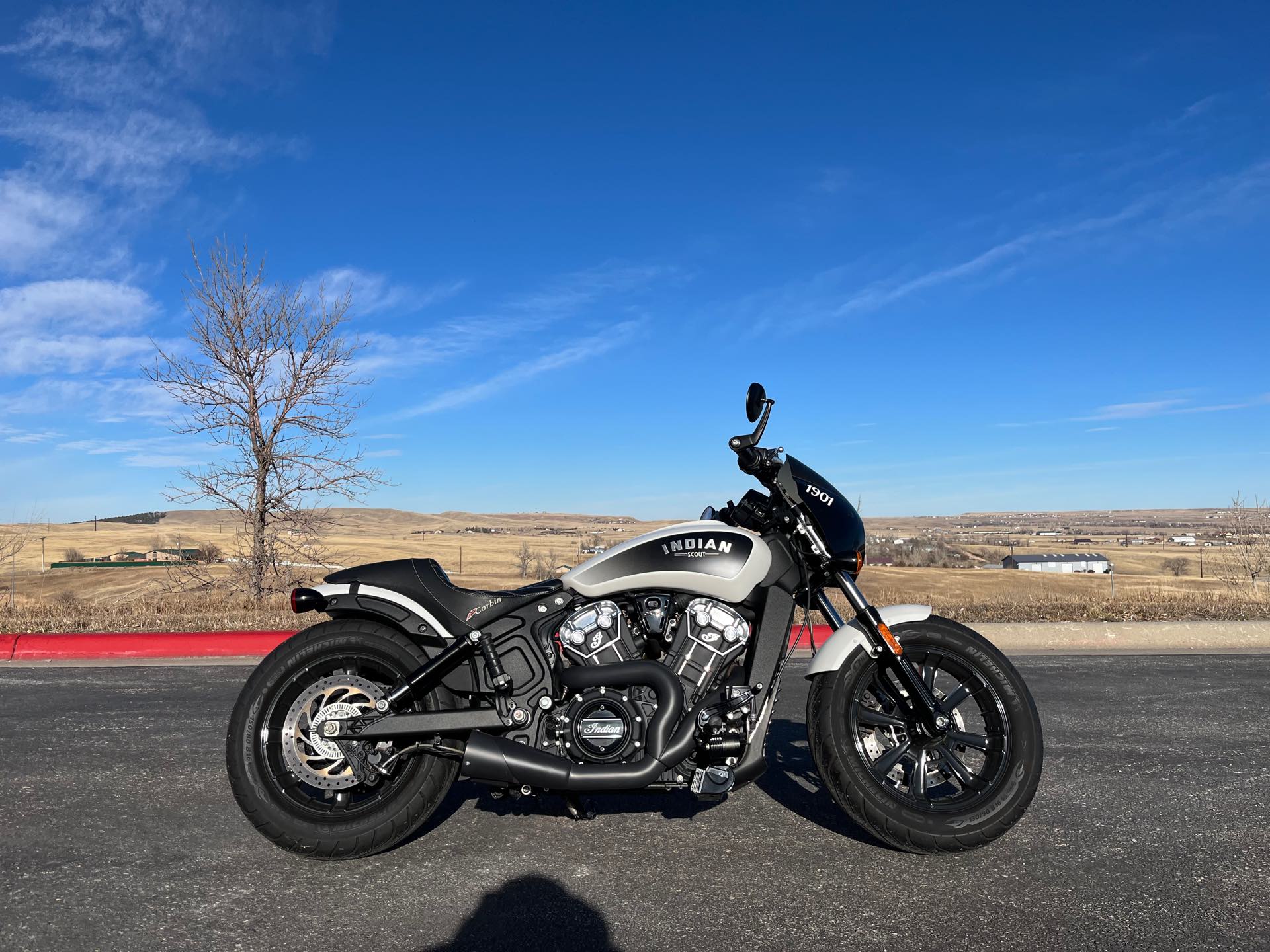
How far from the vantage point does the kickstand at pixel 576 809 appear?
365 centimetres

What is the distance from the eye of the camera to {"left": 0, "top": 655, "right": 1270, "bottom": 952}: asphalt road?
2.93 m

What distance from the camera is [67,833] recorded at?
3.84 metres

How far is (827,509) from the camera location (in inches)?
156

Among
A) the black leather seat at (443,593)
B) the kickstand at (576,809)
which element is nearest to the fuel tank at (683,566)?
Answer: the black leather seat at (443,593)

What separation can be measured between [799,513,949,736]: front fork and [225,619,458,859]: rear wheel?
5.56ft

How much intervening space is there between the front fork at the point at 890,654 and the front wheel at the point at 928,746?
4 centimetres

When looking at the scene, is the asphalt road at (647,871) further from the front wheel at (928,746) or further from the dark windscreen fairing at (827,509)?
the dark windscreen fairing at (827,509)

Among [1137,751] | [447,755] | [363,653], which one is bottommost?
[1137,751]

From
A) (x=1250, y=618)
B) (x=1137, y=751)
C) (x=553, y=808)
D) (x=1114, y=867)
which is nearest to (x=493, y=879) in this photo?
(x=553, y=808)

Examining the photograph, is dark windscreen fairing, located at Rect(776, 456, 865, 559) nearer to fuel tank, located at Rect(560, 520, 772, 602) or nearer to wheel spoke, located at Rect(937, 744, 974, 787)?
fuel tank, located at Rect(560, 520, 772, 602)

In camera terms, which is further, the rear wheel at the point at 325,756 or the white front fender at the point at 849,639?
the white front fender at the point at 849,639

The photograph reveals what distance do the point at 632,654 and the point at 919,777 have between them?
4.31 ft

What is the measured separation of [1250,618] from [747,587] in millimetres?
9697

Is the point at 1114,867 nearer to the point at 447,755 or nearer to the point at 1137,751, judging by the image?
the point at 1137,751
